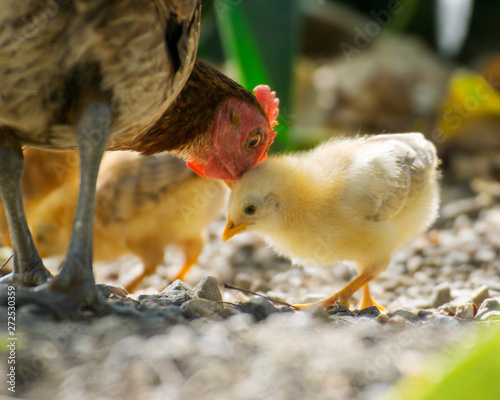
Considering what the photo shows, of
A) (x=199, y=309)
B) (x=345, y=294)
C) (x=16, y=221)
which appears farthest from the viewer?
(x=345, y=294)

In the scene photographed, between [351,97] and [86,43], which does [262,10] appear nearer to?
[351,97]

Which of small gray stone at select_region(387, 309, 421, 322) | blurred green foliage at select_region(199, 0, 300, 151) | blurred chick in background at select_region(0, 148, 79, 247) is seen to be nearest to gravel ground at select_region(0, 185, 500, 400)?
small gray stone at select_region(387, 309, 421, 322)

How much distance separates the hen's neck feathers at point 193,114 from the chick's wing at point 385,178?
0.59m

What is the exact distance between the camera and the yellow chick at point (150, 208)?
3.41 m

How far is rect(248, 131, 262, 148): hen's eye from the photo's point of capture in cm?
275

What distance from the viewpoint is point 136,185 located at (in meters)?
3.40

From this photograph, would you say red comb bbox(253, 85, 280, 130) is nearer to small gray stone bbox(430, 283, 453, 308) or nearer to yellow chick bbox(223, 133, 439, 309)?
yellow chick bbox(223, 133, 439, 309)

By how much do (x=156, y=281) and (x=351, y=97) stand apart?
10.6ft

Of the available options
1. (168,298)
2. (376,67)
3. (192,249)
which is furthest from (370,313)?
(376,67)

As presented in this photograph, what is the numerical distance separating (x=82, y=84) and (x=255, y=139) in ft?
3.28

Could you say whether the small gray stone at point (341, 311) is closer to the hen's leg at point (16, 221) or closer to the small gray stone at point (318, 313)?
the small gray stone at point (318, 313)

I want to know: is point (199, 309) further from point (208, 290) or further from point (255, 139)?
point (255, 139)

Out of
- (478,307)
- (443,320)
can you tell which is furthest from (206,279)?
(478,307)

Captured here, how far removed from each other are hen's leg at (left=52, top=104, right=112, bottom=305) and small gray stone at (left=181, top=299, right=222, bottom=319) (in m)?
0.27
